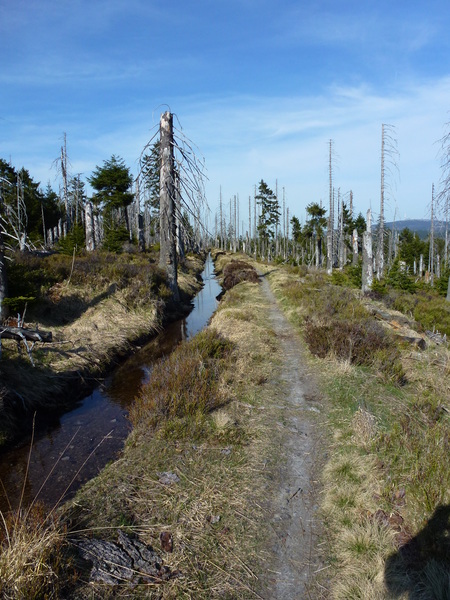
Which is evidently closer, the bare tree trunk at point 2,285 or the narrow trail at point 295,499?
the narrow trail at point 295,499

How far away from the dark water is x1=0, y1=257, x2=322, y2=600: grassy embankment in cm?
72

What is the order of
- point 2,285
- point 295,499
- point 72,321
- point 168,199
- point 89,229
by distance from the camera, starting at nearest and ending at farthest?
point 295,499 → point 2,285 → point 72,321 → point 168,199 → point 89,229

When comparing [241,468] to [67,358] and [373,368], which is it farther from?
[67,358]

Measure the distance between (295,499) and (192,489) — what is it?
120 cm

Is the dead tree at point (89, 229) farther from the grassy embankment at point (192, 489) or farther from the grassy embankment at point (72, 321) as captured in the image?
the grassy embankment at point (192, 489)

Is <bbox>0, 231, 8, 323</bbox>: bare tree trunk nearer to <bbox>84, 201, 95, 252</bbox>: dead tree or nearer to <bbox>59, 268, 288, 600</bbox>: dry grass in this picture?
<bbox>59, 268, 288, 600</bbox>: dry grass

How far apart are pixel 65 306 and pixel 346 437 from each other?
1038 cm

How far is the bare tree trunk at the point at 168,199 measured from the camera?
16.8 meters

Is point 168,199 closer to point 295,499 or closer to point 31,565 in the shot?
point 295,499

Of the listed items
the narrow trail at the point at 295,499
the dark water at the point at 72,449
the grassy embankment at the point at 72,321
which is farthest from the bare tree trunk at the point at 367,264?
the dark water at the point at 72,449

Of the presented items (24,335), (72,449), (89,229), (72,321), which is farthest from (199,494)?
(89,229)

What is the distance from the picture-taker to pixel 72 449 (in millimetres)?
6629

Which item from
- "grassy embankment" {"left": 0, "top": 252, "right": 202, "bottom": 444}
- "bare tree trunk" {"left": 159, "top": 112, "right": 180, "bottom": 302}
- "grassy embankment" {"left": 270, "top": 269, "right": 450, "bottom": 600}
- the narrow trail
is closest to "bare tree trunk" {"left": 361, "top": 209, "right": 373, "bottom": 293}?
"bare tree trunk" {"left": 159, "top": 112, "right": 180, "bottom": 302}

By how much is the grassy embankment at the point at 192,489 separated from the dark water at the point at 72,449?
28.2 inches
